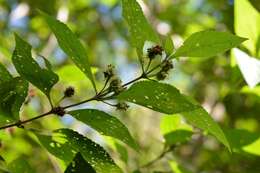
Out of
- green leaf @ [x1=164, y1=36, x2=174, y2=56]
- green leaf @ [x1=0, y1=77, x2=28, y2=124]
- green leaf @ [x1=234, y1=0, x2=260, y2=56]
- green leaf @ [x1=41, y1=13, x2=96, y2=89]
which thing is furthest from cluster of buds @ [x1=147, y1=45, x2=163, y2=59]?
green leaf @ [x1=234, y1=0, x2=260, y2=56]

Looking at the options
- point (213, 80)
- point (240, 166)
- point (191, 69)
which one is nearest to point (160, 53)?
point (240, 166)

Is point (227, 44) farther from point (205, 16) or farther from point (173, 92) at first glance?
point (205, 16)

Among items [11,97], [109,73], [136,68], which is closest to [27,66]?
[11,97]

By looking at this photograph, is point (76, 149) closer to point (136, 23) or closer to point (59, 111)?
point (59, 111)

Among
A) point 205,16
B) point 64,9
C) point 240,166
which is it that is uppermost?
point 64,9

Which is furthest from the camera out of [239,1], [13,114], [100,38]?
[100,38]

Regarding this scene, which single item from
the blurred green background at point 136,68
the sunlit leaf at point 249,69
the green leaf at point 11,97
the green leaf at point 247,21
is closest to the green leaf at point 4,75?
the green leaf at point 11,97

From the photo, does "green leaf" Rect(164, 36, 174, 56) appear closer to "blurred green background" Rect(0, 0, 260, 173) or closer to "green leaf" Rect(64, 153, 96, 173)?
"green leaf" Rect(64, 153, 96, 173)
